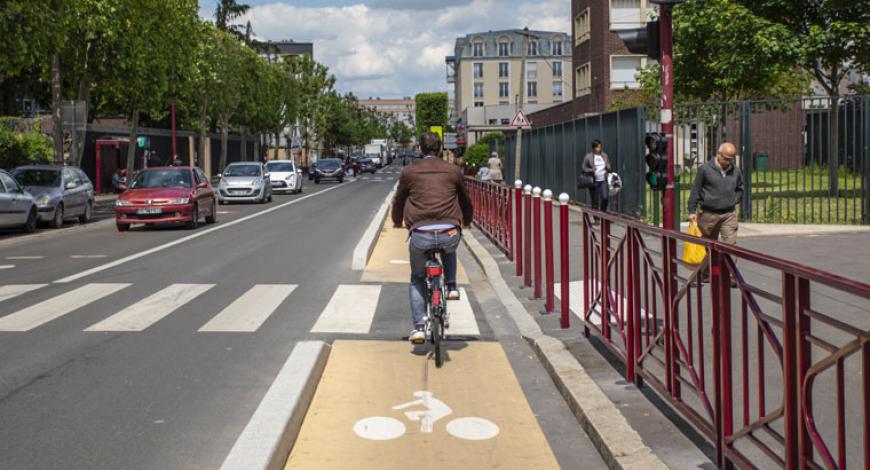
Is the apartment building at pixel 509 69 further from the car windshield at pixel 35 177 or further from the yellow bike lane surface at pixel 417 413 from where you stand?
the yellow bike lane surface at pixel 417 413

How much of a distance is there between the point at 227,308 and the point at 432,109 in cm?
17644

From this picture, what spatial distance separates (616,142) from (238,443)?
66.6 ft

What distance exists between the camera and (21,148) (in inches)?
1438

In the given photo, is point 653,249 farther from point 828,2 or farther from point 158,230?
point 828,2

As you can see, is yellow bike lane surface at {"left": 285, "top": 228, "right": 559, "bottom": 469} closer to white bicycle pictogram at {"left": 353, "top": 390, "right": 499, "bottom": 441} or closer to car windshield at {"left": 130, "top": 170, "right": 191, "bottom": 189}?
white bicycle pictogram at {"left": 353, "top": 390, "right": 499, "bottom": 441}

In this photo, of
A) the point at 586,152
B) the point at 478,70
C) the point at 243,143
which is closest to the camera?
the point at 586,152

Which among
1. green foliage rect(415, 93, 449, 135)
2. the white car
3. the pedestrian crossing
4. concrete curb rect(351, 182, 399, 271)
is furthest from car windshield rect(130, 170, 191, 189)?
green foliage rect(415, 93, 449, 135)

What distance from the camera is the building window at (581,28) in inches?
2197

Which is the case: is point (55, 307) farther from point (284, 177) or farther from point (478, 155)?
point (478, 155)

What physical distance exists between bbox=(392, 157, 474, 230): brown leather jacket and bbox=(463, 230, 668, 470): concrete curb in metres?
1.27

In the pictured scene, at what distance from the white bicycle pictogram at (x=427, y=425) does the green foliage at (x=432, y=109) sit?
6971 inches

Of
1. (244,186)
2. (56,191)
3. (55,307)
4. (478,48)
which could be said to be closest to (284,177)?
(244,186)

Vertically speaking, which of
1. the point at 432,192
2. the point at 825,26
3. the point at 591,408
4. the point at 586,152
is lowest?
the point at 591,408

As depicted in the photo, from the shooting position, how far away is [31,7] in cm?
2319
